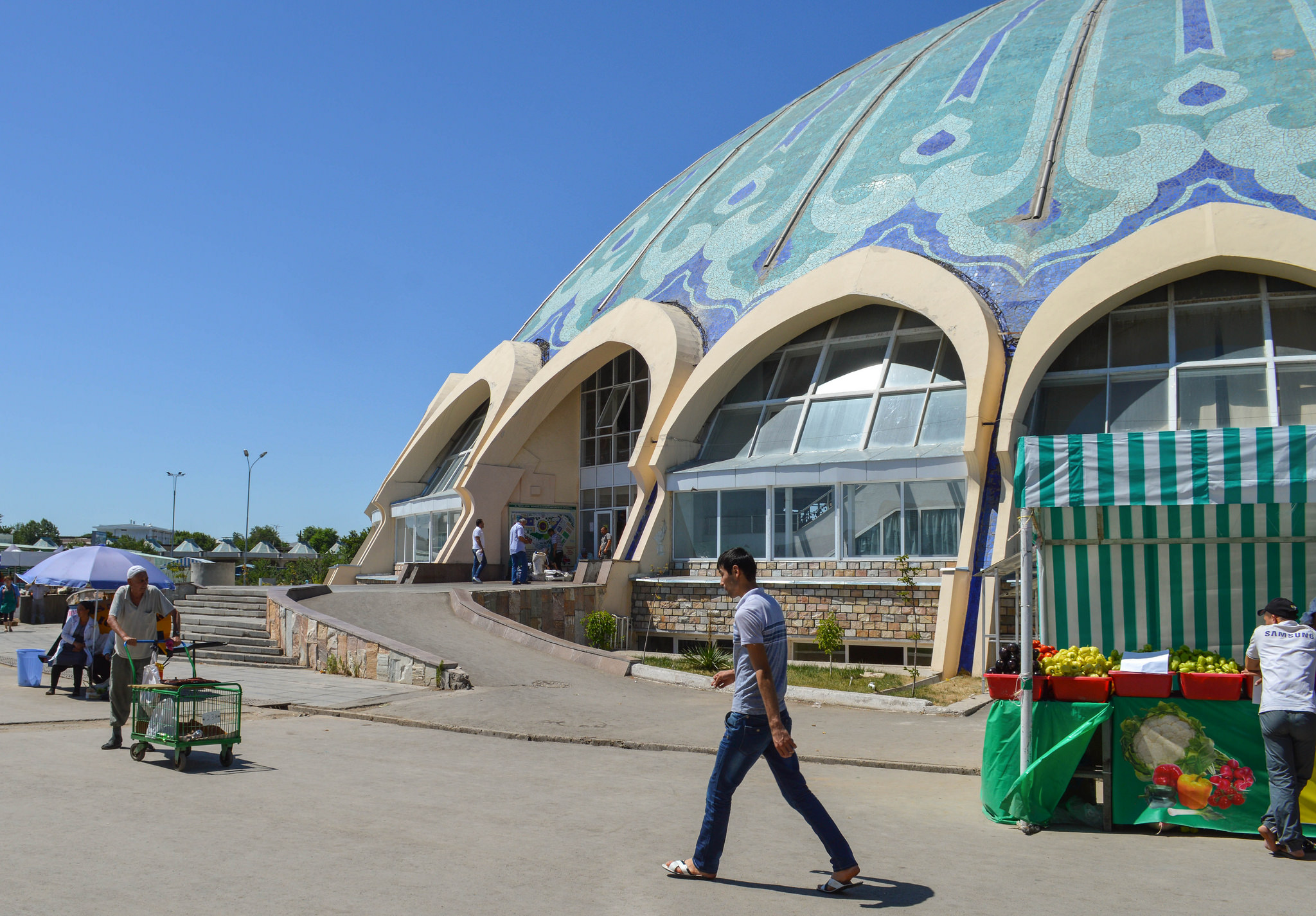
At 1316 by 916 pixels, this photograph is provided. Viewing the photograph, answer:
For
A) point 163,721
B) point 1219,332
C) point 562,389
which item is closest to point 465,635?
point 163,721

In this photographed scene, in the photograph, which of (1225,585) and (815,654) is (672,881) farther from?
(815,654)

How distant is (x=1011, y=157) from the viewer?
2066 centimetres

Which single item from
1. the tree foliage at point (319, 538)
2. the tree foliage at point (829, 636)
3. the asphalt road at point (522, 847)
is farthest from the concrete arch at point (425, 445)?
the tree foliage at point (319, 538)

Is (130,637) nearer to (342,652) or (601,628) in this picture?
(342,652)

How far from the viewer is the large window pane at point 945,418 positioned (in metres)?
18.3

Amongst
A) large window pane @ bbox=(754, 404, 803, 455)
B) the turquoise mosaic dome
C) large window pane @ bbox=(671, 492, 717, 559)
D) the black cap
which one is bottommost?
the black cap

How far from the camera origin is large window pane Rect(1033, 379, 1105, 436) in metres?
17.4

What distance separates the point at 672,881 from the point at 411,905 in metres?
1.27

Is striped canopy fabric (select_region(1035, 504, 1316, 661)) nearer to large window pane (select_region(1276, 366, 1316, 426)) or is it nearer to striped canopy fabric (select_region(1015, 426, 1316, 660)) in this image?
striped canopy fabric (select_region(1015, 426, 1316, 660))

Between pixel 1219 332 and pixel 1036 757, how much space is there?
1326 cm

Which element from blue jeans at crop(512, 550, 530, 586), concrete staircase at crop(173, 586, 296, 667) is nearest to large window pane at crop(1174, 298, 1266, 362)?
blue jeans at crop(512, 550, 530, 586)

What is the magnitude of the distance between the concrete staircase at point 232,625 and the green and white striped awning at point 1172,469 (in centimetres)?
1247

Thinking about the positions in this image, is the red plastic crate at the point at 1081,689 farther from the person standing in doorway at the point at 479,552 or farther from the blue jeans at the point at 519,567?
the person standing in doorway at the point at 479,552

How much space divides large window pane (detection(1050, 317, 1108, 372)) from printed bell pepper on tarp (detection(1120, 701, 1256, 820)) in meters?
12.3
